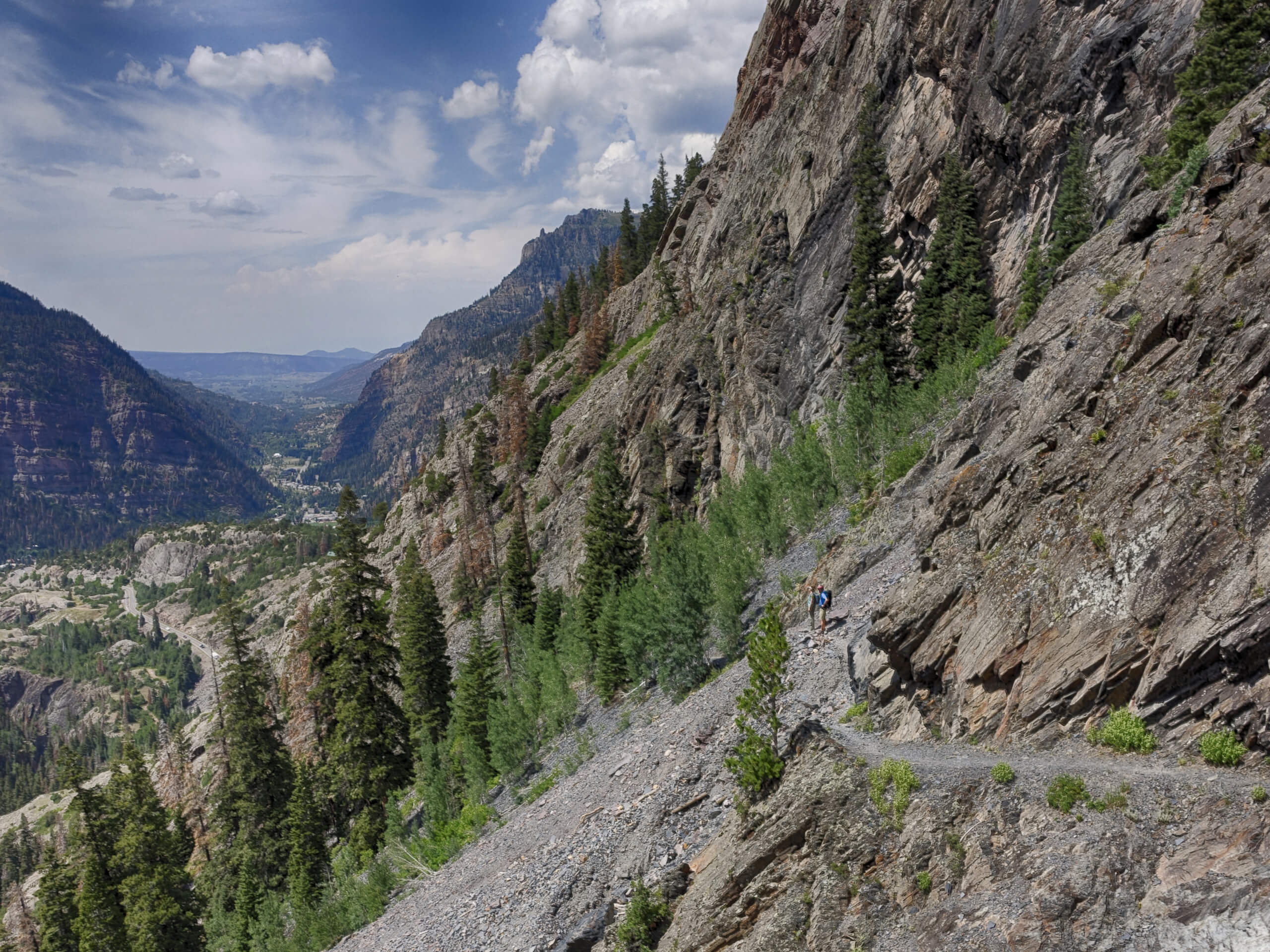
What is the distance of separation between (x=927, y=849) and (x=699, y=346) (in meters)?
59.3

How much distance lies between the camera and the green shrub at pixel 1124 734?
11445 mm

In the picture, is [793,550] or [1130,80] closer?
[1130,80]

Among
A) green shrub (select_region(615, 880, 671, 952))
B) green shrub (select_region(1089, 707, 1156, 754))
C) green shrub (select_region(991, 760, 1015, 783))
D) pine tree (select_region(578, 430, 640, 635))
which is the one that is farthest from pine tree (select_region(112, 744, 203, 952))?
green shrub (select_region(1089, 707, 1156, 754))

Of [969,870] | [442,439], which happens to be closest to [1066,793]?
[969,870]

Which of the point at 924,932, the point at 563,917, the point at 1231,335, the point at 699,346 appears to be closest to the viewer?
the point at 924,932

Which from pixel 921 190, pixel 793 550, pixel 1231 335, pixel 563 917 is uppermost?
pixel 921 190

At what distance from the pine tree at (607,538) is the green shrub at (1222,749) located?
44213 millimetres

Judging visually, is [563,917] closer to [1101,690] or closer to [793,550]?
[1101,690]

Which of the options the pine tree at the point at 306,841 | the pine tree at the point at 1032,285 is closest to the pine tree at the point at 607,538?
the pine tree at the point at 306,841

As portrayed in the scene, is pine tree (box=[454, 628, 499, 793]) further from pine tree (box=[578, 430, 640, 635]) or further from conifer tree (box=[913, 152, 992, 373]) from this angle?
conifer tree (box=[913, 152, 992, 373])

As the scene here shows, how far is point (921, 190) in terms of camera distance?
4922cm

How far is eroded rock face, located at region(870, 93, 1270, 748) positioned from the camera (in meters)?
11.4

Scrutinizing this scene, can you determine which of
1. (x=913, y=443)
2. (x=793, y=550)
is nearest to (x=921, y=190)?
(x=913, y=443)

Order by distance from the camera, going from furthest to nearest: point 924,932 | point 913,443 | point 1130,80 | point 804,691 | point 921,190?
point 921,190
point 913,443
point 1130,80
point 804,691
point 924,932
